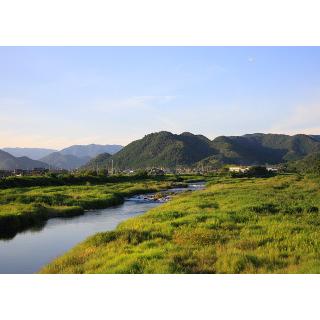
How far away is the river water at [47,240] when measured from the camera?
2244cm

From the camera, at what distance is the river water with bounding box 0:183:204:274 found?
2244 centimetres

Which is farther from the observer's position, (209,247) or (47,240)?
(47,240)

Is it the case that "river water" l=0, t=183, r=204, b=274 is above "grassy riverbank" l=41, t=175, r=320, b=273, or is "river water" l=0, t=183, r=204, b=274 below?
below

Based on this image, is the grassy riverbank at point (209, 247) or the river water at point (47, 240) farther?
the river water at point (47, 240)

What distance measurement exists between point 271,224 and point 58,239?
13.4m

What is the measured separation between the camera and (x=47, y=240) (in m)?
28.7

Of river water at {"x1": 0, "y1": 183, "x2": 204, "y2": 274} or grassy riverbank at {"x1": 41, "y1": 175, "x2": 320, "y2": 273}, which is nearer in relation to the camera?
grassy riverbank at {"x1": 41, "y1": 175, "x2": 320, "y2": 273}

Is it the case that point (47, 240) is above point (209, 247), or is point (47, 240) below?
below
